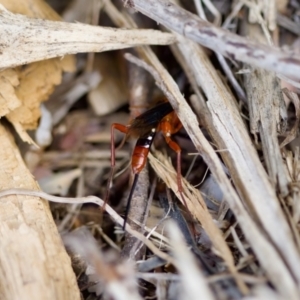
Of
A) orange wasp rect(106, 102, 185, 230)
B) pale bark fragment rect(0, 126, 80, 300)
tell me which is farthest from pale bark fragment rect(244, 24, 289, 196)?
pale bark fragment rect(0, 126, 80, 300)

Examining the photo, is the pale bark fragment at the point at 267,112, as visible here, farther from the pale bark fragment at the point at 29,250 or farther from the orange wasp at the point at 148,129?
the pale bark fragment at the point at 29,250

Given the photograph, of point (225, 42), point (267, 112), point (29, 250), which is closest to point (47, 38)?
point (225, 42)

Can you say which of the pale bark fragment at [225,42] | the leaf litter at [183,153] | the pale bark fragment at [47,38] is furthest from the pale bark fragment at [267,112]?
the pale bark fragment at [47,38]

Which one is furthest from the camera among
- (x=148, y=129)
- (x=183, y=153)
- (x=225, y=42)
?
(x=183, y=153)

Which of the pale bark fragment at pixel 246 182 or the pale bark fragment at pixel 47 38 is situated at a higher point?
the pale bark fragment at pixel 47 38

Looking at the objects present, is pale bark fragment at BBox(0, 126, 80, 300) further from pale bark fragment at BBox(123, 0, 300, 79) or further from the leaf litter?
pale bark fragment at BBox(123, 0, 300, 79)

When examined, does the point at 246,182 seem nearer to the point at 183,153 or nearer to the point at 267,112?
the point at 267,112

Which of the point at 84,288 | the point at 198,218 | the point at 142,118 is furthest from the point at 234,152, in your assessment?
the point at 84,288
